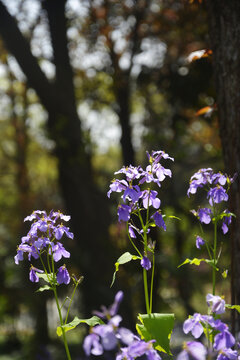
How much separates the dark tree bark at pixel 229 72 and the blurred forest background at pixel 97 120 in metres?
0.17

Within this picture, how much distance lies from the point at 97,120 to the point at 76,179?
8220mm

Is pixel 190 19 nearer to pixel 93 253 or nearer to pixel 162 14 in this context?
pixel 162 14

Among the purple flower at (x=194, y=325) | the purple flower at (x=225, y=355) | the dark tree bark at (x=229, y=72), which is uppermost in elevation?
the dark tree bark at (x=229, y=72)

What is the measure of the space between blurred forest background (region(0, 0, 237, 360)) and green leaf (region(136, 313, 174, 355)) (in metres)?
1.49

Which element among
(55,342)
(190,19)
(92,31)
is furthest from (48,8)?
(55,342)

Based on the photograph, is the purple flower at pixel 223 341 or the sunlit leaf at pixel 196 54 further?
the sunlit leaf at pixel 196 54

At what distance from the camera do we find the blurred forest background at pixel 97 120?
6.07 m

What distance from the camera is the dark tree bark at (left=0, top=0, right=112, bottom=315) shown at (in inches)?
237

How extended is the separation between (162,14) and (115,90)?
65.3 inches

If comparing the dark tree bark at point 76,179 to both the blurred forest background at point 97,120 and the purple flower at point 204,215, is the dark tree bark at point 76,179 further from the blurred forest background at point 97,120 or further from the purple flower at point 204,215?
the purple flower at point 204,215

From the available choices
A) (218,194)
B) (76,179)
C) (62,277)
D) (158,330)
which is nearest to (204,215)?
(218,194)

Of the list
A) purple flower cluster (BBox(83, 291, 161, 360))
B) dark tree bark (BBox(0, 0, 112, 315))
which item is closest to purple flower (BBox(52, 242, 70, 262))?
purple flower cluster (BBox(83, 291, 161, 360))

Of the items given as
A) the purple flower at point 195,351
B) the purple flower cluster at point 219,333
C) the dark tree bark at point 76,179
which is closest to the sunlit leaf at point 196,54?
the purple flower cluster at point 219,333

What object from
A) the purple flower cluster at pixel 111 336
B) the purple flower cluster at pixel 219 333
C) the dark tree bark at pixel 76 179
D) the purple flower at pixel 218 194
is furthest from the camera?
the dark tree bark at pixel 76 179
